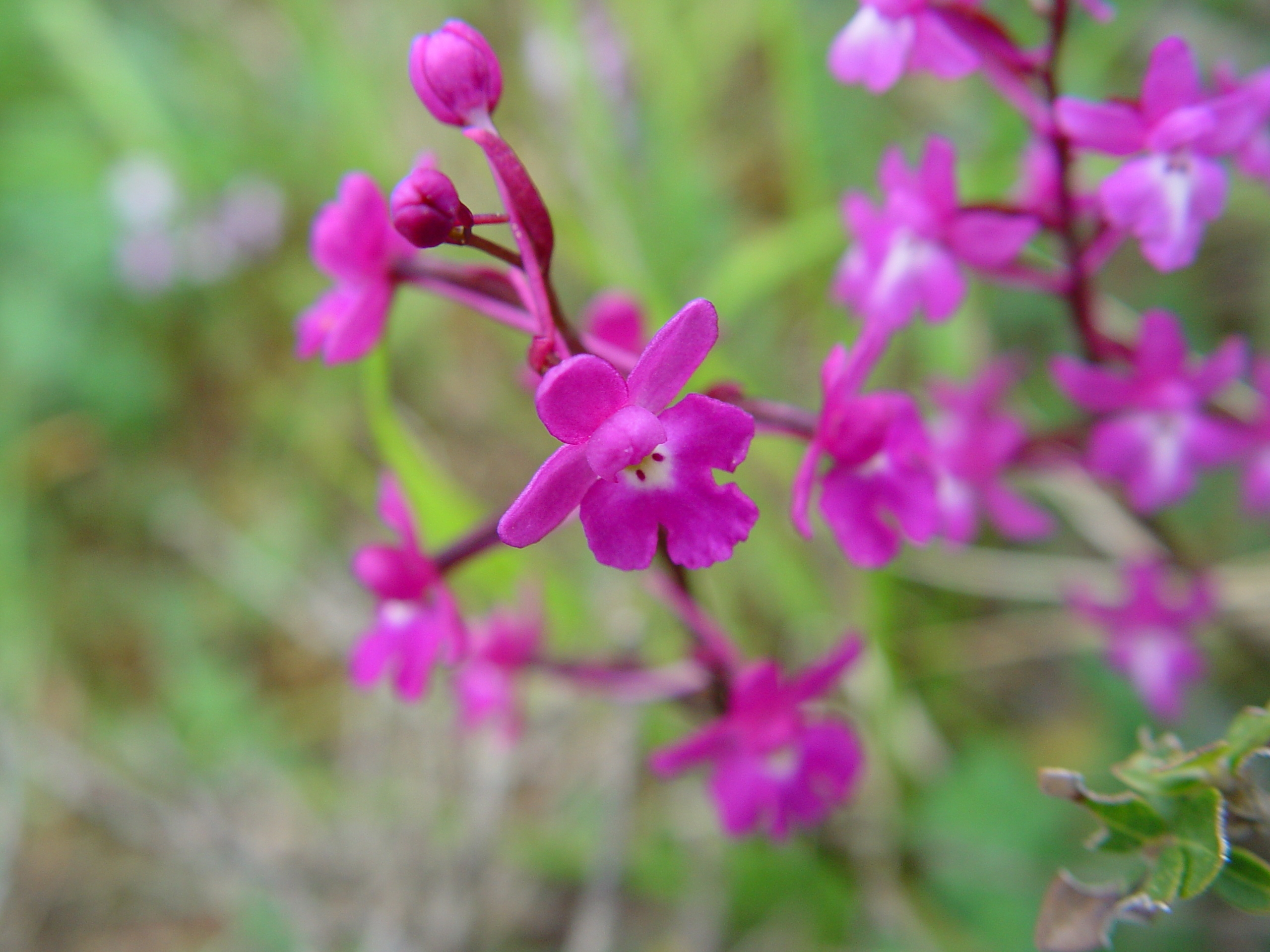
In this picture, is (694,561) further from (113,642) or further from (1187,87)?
(113,642)

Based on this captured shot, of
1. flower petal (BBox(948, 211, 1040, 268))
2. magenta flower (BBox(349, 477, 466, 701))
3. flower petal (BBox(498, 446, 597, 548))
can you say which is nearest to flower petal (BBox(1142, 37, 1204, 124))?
flower petal (BBox(948, 211, 1040, 268))

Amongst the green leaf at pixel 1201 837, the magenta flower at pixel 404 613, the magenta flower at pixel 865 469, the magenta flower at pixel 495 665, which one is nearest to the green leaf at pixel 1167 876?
the green leaf at pixel 1201 837

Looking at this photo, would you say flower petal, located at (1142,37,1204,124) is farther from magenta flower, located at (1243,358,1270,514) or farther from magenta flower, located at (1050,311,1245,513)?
magenta flower, located at (1243,358,1270,514)

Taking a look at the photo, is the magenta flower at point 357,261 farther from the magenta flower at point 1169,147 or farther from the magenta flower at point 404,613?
the magenta flower at point 1169,147

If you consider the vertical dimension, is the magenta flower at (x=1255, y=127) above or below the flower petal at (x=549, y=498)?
above

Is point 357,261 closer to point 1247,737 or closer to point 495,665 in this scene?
point 495,665

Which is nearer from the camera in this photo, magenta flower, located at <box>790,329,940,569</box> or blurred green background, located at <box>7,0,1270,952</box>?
magenta flower, located at <box>790,329,940,569</box>

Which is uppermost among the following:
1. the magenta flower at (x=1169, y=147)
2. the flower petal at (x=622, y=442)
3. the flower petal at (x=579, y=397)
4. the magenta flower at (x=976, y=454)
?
the magenta flower at (x=1169, y=147)

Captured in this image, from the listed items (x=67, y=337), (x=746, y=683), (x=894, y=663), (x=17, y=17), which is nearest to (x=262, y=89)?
(x=17, y=17)
